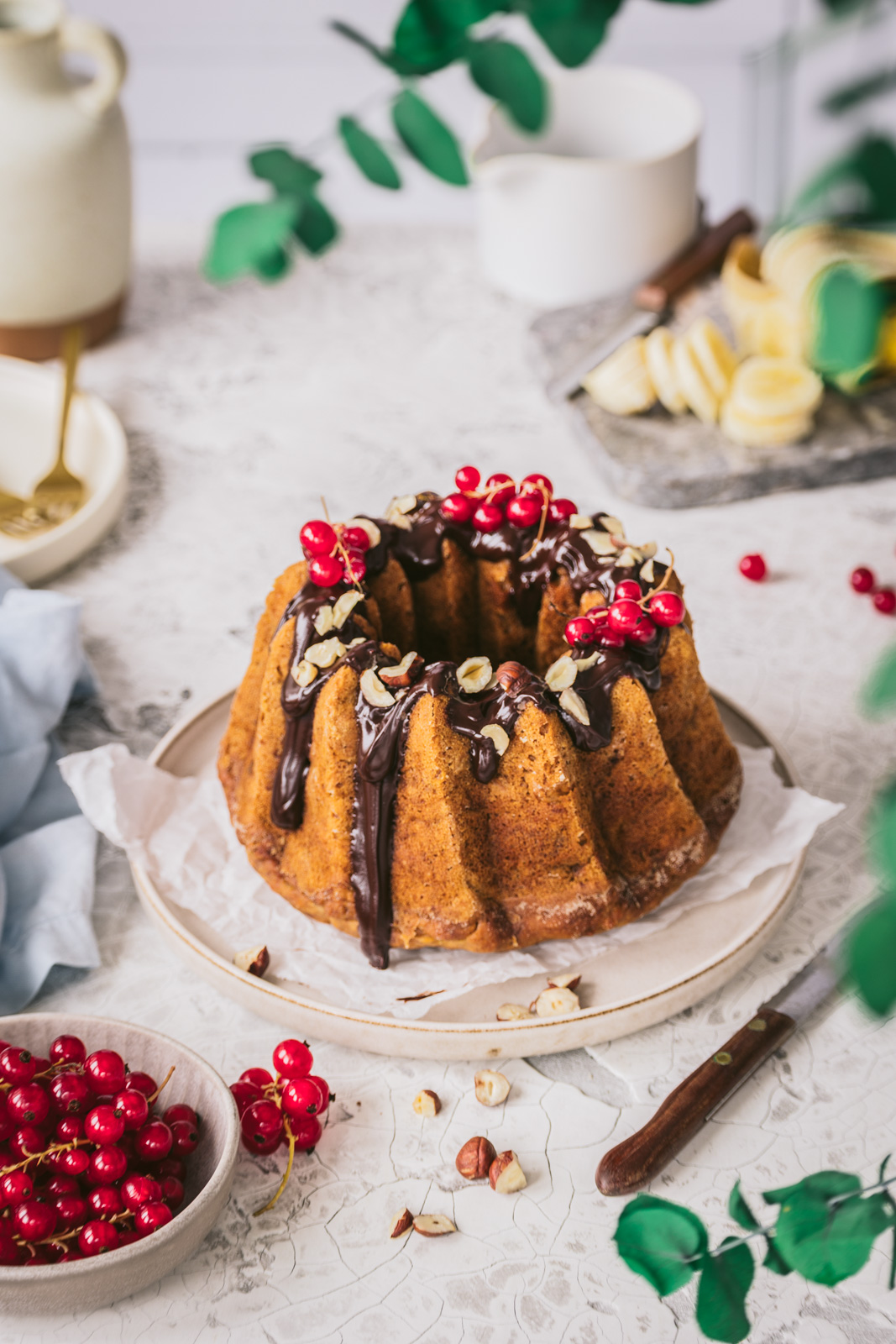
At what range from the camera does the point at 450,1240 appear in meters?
1.00

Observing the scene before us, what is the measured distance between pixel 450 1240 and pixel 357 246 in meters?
2.06

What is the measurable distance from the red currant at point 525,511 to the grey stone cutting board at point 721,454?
63cm

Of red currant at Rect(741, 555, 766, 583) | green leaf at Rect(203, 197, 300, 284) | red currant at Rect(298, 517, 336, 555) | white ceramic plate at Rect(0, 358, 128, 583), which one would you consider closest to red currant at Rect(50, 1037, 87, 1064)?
red currant at Rect(298, 517, 336, 555)

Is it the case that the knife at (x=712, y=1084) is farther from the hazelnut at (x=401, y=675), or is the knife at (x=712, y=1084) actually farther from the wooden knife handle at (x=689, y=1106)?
the hazelnut at (x=401, y=675)

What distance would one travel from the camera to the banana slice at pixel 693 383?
1918mm

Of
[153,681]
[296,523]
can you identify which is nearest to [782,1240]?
[153,681]

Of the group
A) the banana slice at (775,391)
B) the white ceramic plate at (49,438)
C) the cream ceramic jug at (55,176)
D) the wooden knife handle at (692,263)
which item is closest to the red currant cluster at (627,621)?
the banana slice at (775,391)

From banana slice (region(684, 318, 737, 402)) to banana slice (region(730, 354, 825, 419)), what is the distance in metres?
0.02

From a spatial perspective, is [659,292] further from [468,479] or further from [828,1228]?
[828,1228]

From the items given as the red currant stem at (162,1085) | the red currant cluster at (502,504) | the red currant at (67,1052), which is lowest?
the red currant stem at (162,1085)

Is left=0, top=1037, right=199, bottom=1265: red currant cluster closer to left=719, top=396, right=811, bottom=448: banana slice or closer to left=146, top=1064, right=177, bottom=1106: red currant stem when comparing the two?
left=146, top=1064, right=177, bottom=1106: red currant stem

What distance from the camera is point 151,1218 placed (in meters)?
0.91

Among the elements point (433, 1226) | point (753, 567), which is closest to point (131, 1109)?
point (433, 1226)

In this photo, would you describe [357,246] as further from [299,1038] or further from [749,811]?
[299,1038]
